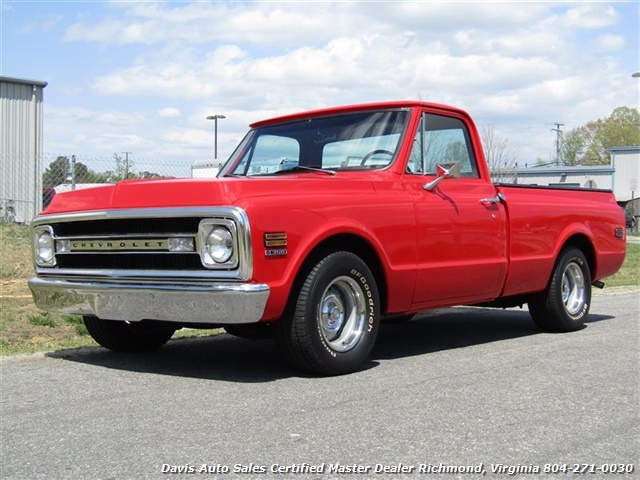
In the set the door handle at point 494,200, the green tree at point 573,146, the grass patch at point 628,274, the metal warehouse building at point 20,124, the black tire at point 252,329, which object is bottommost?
the grass patch at point 628,274

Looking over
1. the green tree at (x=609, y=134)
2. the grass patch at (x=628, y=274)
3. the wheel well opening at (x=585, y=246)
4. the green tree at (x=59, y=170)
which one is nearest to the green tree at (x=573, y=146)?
the green tree at (x=609, y=134)

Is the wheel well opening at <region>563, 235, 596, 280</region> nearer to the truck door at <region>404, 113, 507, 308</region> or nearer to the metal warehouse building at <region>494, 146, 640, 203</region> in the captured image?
the truck door at <region>404, 113, 507, 308</region>

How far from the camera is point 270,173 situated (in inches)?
250

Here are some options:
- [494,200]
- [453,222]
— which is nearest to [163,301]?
[453,222]

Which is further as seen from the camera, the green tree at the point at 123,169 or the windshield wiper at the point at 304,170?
the green tree at the point at 123,169

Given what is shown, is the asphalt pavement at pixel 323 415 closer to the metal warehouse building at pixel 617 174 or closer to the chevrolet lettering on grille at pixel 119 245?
the chevrolet lettering on grille at pixel 119 245

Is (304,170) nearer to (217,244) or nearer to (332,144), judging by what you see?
(332,144)

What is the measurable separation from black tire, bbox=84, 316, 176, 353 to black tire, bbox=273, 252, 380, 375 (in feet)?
4.32

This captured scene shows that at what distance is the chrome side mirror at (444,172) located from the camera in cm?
605

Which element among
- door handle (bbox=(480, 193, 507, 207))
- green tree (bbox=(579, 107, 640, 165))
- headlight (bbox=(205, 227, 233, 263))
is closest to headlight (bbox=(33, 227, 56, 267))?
headlight (bbox=(205, 227, 233, 263))

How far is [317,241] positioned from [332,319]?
59cm

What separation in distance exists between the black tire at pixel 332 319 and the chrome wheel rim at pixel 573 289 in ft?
9.39

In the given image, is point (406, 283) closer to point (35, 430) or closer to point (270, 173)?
point (270, 173)

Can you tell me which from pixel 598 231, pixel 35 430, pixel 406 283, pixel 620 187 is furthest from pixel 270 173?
pixel 620 187
